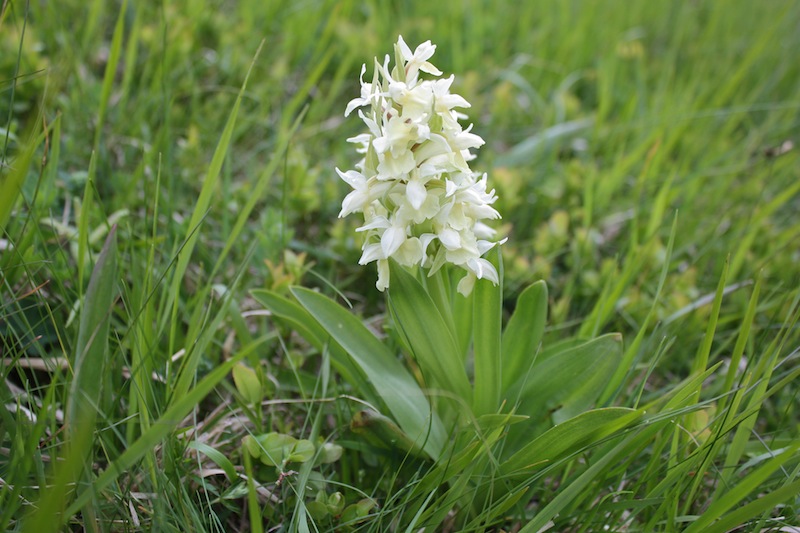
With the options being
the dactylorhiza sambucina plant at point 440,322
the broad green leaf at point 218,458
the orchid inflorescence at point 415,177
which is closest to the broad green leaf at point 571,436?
the dactylorhiza sambucina plant at point 440,322

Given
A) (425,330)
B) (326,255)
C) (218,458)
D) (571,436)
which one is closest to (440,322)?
(425,330)

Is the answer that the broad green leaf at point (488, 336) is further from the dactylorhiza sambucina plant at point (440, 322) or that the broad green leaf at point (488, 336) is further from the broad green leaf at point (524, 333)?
the broad green leaf at point (524, 333)

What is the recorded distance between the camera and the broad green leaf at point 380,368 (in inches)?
49.2

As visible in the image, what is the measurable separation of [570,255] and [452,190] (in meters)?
1.23

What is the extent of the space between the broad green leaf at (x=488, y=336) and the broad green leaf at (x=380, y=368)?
124mm

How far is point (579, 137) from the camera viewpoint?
286 cm

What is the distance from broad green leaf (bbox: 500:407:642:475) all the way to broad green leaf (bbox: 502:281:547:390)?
204 mm

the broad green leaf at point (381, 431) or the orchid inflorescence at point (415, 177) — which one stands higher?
the orchid inflorescence at point (415, 177)

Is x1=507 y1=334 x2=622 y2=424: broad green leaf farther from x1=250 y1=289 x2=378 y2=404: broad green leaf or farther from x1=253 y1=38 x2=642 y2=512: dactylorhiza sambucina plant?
x1=250 y1=289 x2=378 y2=404: broad green leaf

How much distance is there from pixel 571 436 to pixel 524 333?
0.90 feet

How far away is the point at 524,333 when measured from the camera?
53.2 inches

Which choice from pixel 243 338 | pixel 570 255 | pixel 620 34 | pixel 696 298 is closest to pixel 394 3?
pixel 620 34

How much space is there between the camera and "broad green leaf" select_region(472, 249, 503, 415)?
1.23m

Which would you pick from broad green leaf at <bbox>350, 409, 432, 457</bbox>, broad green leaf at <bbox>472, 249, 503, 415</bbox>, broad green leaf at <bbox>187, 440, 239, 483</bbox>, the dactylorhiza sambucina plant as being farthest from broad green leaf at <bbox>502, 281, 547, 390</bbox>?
broad green leaf at <bbox>187, 440, 239, 483</bbox>
